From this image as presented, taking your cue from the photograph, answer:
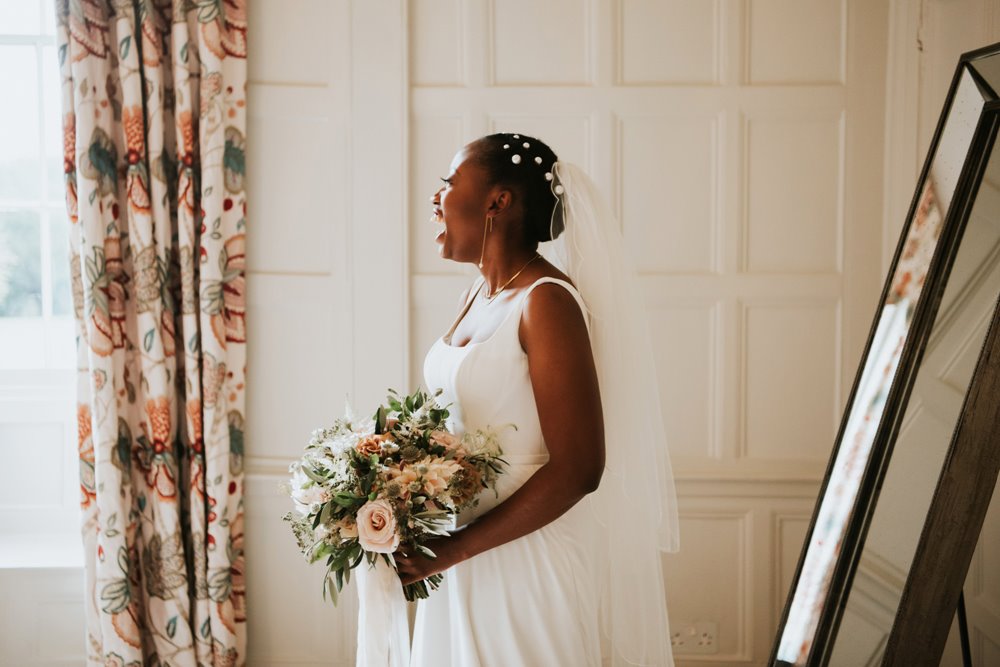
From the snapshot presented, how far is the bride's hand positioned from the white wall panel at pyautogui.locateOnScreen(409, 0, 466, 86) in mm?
1880

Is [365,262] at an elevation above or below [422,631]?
above

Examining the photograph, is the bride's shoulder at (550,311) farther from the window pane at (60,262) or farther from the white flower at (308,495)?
the window pane at (60,262)

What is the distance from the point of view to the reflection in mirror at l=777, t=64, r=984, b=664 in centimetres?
213

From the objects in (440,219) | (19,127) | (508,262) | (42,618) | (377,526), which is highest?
(19,127)

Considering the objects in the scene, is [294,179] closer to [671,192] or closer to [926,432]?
[671,192]

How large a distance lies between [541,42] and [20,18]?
7.02 feet

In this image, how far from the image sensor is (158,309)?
2908mm

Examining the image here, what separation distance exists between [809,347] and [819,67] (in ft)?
3.33

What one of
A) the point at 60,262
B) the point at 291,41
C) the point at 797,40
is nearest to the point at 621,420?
the point at 797,40

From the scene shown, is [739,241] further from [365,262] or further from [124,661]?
[124,661]

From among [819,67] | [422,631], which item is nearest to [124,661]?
[422,631]

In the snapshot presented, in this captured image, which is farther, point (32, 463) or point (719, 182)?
point (32, 463)

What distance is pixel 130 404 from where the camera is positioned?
Answer: 300 centimetres

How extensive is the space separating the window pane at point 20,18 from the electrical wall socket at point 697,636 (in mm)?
3480
